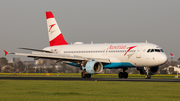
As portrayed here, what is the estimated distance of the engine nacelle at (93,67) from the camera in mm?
46719

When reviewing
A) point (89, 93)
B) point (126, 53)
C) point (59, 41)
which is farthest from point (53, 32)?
point (89, 93)

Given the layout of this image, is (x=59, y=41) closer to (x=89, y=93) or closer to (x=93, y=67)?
(x=93, y=67)

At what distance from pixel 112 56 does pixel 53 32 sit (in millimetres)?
15692

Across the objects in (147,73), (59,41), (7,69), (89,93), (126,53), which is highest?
(59,41)

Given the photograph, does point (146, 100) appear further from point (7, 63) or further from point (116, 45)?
point (7, 63)

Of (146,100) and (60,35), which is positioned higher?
(60,35)

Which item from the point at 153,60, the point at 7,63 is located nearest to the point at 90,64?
the point at 153,60

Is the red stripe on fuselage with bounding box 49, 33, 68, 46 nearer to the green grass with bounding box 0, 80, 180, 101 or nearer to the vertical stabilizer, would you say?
the vertical stabilizer

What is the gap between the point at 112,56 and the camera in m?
49.6

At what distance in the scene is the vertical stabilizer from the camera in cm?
6044

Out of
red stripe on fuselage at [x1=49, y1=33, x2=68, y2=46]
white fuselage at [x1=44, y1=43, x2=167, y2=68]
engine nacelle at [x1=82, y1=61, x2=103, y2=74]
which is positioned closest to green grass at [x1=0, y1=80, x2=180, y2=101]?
white fuselage at [x1=44, y1=43, x2=167, y2=68]

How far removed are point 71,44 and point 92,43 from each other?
4.65 metres

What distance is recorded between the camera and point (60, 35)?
6072cm

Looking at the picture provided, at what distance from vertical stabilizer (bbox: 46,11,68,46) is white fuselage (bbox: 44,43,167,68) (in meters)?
6.27
